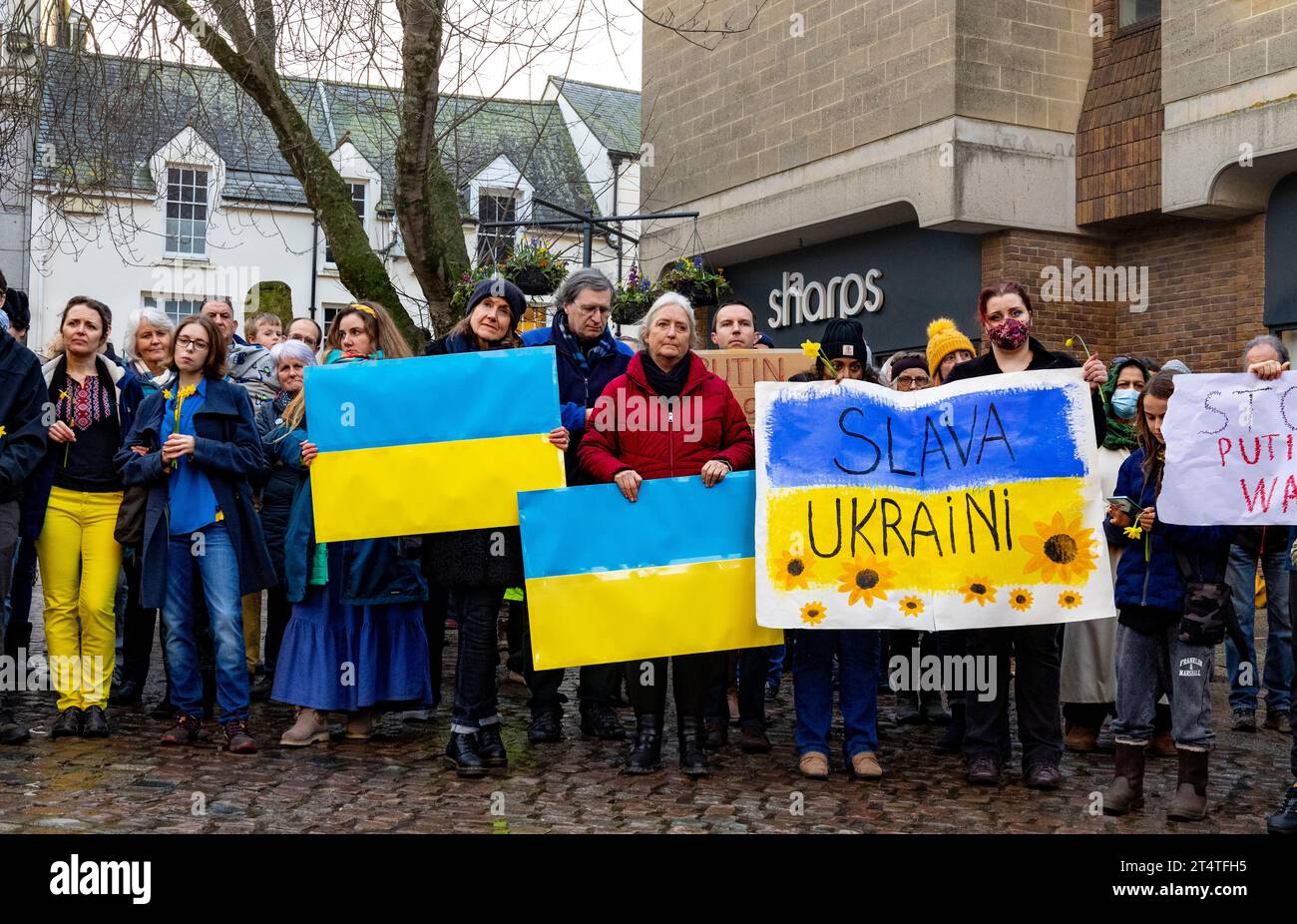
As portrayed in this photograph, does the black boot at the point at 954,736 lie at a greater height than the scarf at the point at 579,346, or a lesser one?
lesser

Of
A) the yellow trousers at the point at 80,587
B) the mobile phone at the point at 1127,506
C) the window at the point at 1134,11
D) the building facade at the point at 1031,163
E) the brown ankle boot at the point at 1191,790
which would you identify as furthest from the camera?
the window at the point at 1134,11

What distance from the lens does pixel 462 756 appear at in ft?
20.9

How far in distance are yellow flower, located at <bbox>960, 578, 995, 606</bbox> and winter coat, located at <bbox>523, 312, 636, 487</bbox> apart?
1888mm

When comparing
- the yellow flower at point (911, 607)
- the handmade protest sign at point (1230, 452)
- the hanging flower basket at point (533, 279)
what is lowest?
the yellow flower at point (911, 607)

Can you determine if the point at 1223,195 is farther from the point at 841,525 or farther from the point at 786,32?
the point at 841,525

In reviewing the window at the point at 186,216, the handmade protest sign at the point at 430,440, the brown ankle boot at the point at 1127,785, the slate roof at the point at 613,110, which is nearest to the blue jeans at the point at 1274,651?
the brown ankle boot at the point at 1127,785

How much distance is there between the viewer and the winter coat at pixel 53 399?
272 inches

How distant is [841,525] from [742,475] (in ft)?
1.66

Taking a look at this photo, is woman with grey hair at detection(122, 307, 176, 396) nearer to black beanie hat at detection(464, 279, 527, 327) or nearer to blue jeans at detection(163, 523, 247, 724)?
blue jeans at detection(163, 523, 247, 724)

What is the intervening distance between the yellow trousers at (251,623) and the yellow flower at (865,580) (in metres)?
3.77

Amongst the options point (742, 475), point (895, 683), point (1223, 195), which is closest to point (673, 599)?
point (742, 475)

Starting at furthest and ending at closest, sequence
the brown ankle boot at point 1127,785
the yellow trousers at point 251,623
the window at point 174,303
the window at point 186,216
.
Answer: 1. the window at point 186,216
2. the window at point 174,303
3. the yellow trousers at point 251,623
4. the brown ankle boot at point 1127,785

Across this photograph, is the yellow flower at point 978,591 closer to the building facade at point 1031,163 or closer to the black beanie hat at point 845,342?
the black beanie hat at point 845,342

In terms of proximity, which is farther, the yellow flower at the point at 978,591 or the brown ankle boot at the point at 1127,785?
the yellow flower at the point at 978,591
